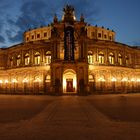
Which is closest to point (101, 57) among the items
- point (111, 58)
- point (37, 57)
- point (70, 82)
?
point (111, 58)

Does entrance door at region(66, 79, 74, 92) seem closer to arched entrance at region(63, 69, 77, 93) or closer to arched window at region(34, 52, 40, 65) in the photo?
arched entrance at region(63, 69, 77, 93)

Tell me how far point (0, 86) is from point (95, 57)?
31979 mm

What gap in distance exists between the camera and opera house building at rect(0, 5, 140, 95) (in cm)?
5775

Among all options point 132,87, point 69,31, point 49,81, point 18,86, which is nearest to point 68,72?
point 49,81

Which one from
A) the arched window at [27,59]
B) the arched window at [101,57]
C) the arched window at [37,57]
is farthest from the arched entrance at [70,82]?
the arched window at [27,59]

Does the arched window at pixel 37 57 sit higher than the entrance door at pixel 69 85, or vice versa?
the arched window at pixel 37 57

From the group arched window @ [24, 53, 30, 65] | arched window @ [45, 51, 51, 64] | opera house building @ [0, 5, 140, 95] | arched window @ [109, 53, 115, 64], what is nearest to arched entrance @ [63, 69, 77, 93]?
opera house building @ [0, 5, 140, 95]

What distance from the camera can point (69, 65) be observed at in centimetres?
5775

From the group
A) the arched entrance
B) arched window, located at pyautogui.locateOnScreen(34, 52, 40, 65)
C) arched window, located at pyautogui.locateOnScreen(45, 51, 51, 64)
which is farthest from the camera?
arched window, located at pyautogui.locateOnScreen(34, 52, 40, 65)

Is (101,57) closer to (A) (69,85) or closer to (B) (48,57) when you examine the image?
(A) (69,85)

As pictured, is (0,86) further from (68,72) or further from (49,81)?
(68,72)

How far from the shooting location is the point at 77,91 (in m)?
56.3

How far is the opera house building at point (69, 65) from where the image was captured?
57.8m

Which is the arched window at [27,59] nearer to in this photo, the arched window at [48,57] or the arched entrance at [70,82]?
the arched window at [48,57]
